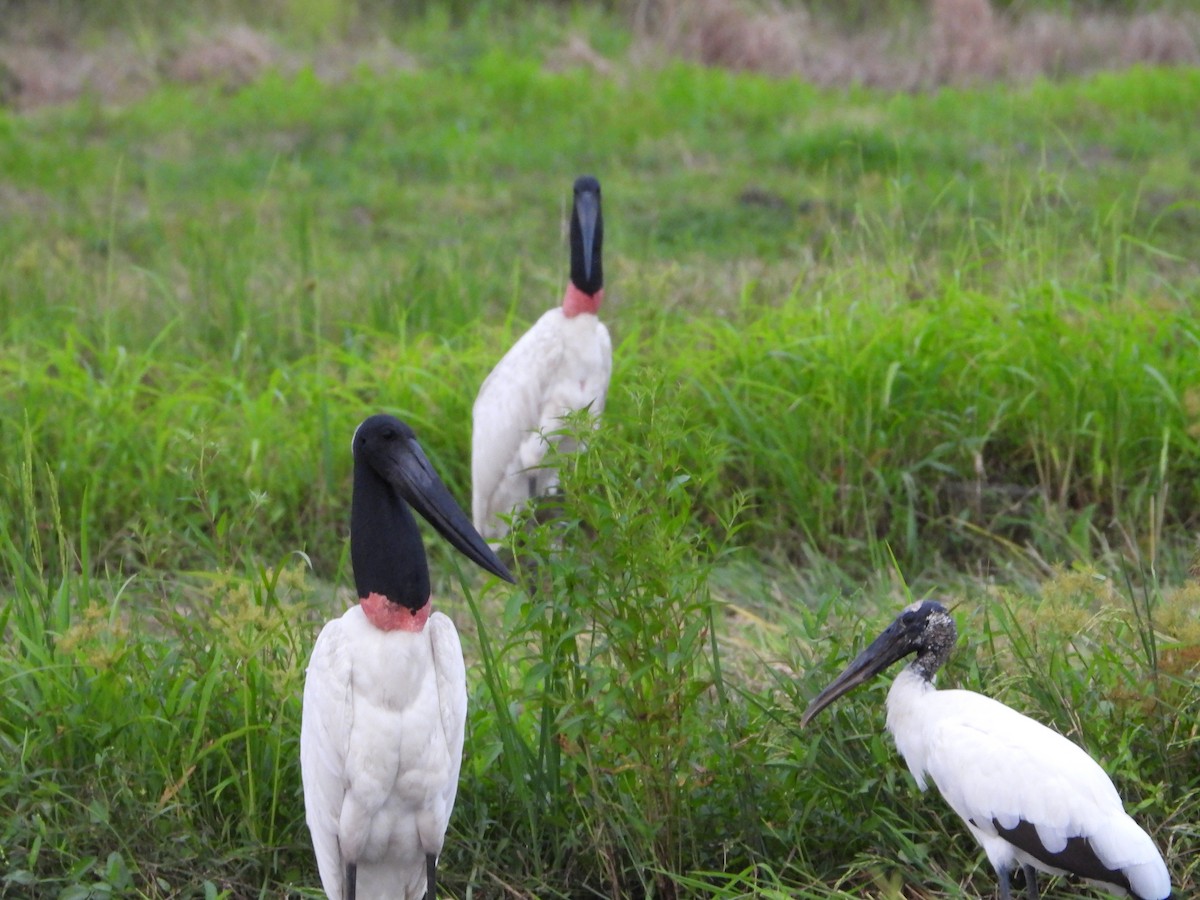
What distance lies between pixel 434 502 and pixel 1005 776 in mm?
1105

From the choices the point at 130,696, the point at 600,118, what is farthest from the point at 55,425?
the point at 600,118

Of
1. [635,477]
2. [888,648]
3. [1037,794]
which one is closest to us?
[1037,794]

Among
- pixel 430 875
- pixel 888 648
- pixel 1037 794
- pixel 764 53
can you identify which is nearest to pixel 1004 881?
pixel 1037 794

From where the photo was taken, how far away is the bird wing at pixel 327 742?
9.51 feet

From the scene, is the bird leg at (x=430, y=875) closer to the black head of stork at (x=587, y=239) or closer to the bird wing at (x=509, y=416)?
the bird wing at (x=509, y=416)

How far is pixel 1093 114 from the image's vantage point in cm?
956

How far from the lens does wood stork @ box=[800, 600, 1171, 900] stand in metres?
2.72

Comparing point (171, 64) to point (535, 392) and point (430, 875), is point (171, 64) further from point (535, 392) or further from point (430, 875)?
point (430, 875)

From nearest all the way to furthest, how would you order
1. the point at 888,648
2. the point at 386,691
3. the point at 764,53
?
the point at 386,691 → the point at 888,648 → the point at 764,53

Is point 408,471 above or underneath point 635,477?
above

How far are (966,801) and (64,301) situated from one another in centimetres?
462

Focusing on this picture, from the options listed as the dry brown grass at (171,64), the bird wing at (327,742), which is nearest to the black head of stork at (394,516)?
the bird wing at (327,742)

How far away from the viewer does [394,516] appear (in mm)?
2967

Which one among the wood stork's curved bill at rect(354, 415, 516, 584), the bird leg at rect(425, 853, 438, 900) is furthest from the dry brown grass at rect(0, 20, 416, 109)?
the bird leg at rect(425, 853, 438, 900)
